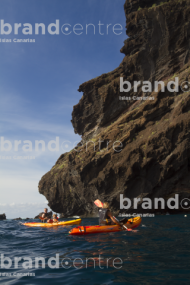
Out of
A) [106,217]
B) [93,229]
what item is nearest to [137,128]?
[106,217]

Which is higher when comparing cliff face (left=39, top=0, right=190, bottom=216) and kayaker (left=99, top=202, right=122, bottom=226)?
cliff face (left=39, top=0, right=190, bottom=216)

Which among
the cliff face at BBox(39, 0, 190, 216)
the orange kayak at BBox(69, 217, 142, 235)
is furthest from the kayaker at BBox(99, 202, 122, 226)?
the cliff face at BBox(39, 0, 190, 216)

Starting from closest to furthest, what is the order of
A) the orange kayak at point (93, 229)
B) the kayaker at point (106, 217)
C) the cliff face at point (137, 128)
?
the orange kayak at point (93, 229) → the kayaker at point (106, 217) → the cliff face at point (137, 128)

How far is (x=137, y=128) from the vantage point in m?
34.0

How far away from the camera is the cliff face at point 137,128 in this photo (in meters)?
30.3

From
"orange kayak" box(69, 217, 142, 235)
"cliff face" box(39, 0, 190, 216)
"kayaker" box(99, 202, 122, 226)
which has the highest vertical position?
"cliff face" box(39, 0, 190, 216)

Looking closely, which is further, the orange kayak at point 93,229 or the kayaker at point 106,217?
the kayaker at point 106,217

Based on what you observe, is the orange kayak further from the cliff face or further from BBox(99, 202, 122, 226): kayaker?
the cliff face

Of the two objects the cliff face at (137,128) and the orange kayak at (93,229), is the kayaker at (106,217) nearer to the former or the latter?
the orange kayak at (93,229)

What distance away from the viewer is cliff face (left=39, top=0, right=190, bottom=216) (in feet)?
99.3

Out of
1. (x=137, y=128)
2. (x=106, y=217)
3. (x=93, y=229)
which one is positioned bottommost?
(x=93, y=229)

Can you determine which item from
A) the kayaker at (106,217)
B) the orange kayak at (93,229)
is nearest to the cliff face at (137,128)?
the kayaker at (106,217)

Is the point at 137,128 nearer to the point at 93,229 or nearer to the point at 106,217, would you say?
the point at 106,217

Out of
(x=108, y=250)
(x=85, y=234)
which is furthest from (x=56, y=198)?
(x=108, y=250)
